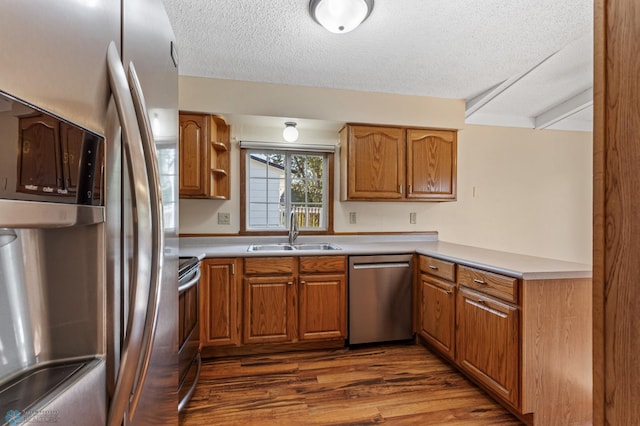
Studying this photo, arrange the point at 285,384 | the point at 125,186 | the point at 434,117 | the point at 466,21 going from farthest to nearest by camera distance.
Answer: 1. the point at 434,117
2. the point at 285,384
3. the point at 466,21
4. the point at 125,186

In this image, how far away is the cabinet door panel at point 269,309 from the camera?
7.47 ft

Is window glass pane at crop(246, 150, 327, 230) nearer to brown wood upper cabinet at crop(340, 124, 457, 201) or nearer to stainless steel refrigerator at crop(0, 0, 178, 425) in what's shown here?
brown wood upper cabinet at crop(340, 124, 457, 201)

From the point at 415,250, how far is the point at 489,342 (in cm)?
91

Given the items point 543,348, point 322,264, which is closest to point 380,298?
point 322,264

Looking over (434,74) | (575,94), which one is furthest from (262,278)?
(575,94)

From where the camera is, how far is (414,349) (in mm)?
2420

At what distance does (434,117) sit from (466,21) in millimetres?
1119

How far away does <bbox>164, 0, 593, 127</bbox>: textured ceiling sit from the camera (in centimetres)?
171

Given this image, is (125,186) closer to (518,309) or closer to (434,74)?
(518,309)

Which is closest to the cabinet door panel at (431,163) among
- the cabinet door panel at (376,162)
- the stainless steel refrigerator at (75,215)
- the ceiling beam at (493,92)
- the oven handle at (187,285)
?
the cabinet door panel at (376,162)

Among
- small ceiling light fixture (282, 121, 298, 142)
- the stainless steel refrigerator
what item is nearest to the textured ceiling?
small ceiling light fixture (282, 121, 298, 142)

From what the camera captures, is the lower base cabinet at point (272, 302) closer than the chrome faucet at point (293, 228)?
Yes

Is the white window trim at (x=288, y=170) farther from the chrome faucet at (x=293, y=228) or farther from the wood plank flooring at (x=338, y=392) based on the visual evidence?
the wood plank flooring at (x=338, y=392)

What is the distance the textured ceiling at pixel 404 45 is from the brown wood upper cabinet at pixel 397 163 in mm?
407
